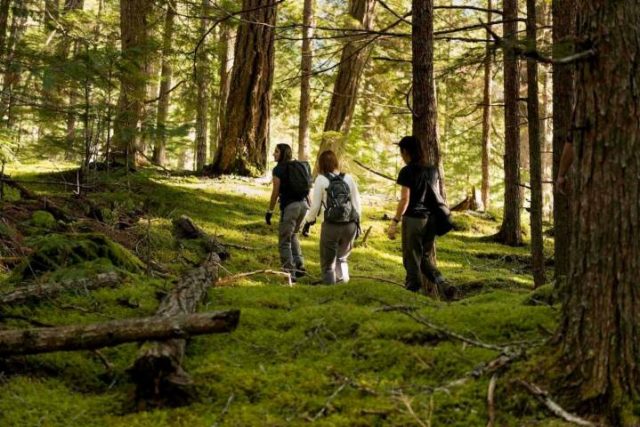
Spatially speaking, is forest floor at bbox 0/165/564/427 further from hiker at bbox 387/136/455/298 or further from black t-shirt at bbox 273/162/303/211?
black t-shirt at bbox 273/162/303/211

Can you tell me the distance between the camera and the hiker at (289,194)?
8.91m

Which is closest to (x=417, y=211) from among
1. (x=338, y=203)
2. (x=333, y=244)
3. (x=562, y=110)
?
(x=338, y=203)

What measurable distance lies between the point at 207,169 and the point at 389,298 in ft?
35.8

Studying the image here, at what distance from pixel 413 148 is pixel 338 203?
1184 mm

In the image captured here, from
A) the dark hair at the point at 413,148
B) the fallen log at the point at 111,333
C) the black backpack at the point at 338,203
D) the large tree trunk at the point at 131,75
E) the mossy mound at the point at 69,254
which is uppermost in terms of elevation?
the large tree trunk at the point at 131,75

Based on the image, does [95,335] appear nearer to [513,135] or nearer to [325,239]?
[325,239]

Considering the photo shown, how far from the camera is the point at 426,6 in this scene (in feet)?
25.1

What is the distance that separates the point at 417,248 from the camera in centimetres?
757

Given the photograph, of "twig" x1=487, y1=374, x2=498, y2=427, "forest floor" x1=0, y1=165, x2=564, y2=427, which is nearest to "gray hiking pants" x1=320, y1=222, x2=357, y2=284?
"forest floor" x1=0, y1=165, x2=564, y2=427

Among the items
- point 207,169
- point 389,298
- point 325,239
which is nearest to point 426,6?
point 325,239

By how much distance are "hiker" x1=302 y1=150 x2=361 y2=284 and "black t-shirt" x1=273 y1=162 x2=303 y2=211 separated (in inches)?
37.9

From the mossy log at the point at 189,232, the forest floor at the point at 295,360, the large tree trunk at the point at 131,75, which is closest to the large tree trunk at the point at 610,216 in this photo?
the forest floor at the point at 295,360

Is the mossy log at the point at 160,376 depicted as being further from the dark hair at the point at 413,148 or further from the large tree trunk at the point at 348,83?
the large tree trunk at the point at 348,83

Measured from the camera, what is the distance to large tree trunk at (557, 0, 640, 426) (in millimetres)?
2826
